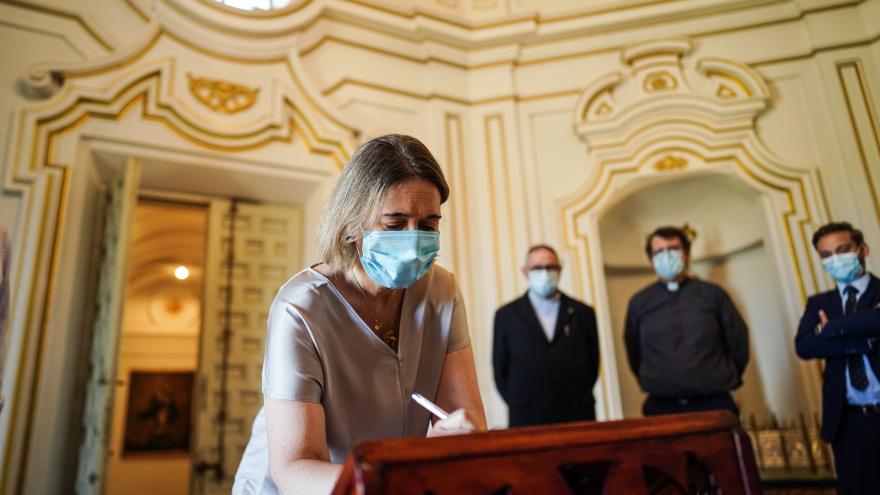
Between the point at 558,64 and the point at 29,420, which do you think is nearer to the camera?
the point at 29,420

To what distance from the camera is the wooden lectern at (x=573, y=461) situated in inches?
30.9

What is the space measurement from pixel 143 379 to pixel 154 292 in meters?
1.64

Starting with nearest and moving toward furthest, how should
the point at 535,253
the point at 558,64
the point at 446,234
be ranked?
the point at 535,253, the point at 446,234, the point at 558,64

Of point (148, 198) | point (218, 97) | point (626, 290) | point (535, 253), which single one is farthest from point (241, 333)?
point (626, 290)

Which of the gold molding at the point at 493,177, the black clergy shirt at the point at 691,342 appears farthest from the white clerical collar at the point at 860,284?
the gold molding at the point at 493,177

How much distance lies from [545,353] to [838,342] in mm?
1504

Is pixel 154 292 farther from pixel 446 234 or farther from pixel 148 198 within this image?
pixel 446 234

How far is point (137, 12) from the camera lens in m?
4.45

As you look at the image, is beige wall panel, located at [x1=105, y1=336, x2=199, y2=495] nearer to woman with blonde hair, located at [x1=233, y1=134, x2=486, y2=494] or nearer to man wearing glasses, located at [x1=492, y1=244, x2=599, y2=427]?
man wearing glasses, located at [x1=492, y1=244, x2=599, y2=427]

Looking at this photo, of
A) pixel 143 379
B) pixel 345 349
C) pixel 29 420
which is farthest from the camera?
pixel 143 379

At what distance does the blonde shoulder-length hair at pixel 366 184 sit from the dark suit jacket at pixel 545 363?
92.0 inches

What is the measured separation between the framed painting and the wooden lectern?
1118cm

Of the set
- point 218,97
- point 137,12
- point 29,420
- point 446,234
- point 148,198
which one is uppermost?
point 137,12

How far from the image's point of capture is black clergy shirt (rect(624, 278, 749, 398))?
3.50m
